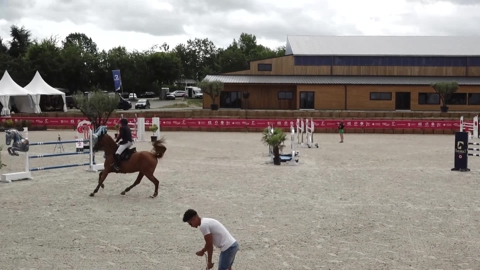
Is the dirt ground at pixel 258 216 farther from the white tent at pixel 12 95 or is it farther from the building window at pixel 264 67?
the building window at pixel 264 67

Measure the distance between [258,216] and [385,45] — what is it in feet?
176

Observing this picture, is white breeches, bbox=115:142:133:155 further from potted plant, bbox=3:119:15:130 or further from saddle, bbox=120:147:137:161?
potted plant, bbox=3:119:15:130

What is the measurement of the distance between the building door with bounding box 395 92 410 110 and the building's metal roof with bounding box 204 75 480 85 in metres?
1.10

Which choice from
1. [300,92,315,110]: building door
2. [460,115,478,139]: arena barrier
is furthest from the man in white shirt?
[300,92,315,110]: building door

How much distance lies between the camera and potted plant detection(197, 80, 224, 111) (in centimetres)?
5100

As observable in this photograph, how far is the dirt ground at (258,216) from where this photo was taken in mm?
8719

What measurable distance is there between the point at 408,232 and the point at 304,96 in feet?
145

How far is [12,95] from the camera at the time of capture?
144 ft

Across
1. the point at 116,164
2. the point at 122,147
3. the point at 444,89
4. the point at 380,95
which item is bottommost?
the point at 116,164

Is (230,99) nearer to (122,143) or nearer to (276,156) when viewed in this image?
(276,156)

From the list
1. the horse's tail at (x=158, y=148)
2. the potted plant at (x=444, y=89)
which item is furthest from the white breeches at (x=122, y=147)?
the potted plant at (x=444, y=89)

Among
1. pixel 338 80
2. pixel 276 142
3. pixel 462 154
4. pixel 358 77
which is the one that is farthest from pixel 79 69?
pixel 462 154

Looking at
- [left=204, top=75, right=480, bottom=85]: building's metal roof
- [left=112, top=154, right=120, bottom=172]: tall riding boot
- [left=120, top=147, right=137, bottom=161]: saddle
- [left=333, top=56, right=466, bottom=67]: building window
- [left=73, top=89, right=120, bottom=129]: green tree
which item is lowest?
[left=112, top=154, right=120, bottom=172]: tall riding boot

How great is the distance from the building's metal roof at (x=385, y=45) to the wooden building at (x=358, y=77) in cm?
11
